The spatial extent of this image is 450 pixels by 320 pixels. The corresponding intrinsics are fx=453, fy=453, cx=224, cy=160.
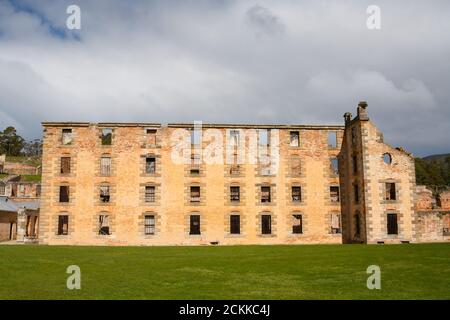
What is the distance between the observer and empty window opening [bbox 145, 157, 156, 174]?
39.3m

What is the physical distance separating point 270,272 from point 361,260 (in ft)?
18.7

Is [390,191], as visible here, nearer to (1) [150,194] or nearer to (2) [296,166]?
(2) [296,166]

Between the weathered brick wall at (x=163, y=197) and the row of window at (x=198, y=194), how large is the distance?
0.39 metres

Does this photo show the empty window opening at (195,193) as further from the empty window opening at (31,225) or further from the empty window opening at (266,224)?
the empty window opening at (31,225)

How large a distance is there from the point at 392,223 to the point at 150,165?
2076 centimetres

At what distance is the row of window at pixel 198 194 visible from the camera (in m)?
38.8

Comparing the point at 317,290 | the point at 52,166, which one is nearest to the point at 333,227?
the point at 52,166

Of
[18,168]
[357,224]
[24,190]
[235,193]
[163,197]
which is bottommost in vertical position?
[357,224]

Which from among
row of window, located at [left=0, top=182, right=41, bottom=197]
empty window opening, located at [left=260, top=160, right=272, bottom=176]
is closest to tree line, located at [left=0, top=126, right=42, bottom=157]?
row of window, located at [left=0, top=182, right=41, bottom=197]

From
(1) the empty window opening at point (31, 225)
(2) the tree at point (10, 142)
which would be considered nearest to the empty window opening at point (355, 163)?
(1) the empty window opening at point (31, 225)

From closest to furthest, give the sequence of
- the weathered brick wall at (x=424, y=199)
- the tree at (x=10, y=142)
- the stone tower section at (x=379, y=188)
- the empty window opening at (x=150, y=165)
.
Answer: the stone tower section at (x=379, y=188) < the empty window opening at (x=150, y=165) < the weathered brick wall at (x=424, y=199) < the tree at (x=10, y=142)

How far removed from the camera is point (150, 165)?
39.4 meters

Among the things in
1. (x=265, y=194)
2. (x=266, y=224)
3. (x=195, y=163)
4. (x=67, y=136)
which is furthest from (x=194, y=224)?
(x=67, y=136)
